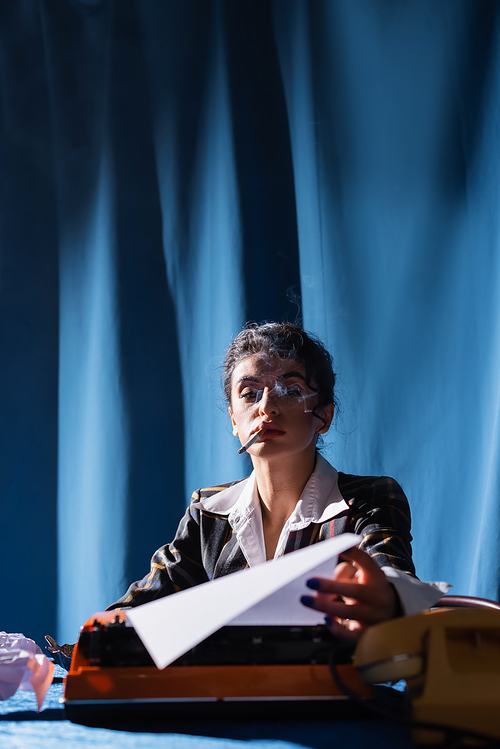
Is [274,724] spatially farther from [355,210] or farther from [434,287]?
[355,210]

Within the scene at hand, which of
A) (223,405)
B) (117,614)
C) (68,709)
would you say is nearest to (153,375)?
(223,405)

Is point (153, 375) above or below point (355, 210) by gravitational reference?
below

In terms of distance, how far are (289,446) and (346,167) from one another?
0.78 metres

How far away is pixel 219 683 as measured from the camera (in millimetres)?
487

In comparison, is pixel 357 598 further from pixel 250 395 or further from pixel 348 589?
pixel 250 395

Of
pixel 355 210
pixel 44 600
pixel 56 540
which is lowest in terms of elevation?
pixel 44 600

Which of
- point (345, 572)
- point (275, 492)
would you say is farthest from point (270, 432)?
point (345, 572)

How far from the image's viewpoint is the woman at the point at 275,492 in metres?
1.01

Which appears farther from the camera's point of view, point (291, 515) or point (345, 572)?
point (291, 515)

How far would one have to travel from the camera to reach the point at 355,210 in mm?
1369

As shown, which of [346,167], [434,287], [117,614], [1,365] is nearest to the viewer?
[117,614]

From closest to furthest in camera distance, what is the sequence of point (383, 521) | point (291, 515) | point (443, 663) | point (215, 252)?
1. point (443, 663)
2. point (383, 521)
3. point (291, 515)
4. point (215, 252)

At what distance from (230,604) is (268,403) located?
1.97ft

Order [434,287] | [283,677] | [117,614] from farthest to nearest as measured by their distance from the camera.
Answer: [434,287]
[117,614]
[283,677]
